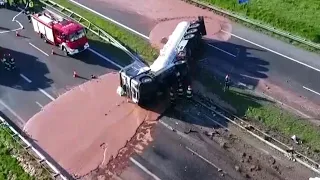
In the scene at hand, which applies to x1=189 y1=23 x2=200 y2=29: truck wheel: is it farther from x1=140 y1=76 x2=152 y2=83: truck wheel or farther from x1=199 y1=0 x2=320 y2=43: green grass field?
x1=140 y1=76 x2=152 y2=83: truck wheel

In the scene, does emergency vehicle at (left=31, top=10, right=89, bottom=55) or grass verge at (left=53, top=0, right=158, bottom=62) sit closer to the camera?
emergency vehicle at (left=31, top=10, right=89, bottom=55)

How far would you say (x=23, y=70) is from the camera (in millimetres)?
33250

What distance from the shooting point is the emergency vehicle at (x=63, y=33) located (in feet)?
111

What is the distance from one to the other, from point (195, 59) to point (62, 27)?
10.6 meters

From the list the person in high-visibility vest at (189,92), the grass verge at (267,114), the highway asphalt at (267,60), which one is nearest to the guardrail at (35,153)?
the person in high-visibility vest at (189,92)

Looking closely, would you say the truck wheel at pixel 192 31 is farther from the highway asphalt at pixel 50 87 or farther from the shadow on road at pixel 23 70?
the shadow on road at pixel 23 70

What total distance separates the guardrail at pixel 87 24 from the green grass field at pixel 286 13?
10378mm

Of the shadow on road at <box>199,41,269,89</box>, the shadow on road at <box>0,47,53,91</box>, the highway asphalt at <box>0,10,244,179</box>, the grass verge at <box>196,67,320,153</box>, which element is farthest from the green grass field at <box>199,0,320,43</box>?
the shadow on road at <box>0,47,53,91</box>

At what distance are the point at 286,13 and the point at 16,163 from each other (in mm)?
24980

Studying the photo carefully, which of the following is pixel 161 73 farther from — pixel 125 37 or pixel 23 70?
pixel 23 70

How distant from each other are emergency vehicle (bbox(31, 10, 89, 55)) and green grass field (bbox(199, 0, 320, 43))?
12916mm

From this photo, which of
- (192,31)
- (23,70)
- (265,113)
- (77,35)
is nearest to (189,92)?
(265,113)

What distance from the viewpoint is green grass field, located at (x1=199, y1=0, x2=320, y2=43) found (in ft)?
117

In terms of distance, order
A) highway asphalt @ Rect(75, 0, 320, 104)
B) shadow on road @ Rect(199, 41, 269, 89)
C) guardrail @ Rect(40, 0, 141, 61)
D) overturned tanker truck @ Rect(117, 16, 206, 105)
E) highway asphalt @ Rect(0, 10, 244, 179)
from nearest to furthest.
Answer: highway asphalt @ Rect(0, 10, 244, 179) → overturned tanker truck @ Rect(117, 16, 206, 105) → highway asphalt @ Rect(75, 0, 320, 104) → shadow on road @ Rect(199, 41, 269, 89) → guardrail @ Rect(40, 0, 141, 61)
